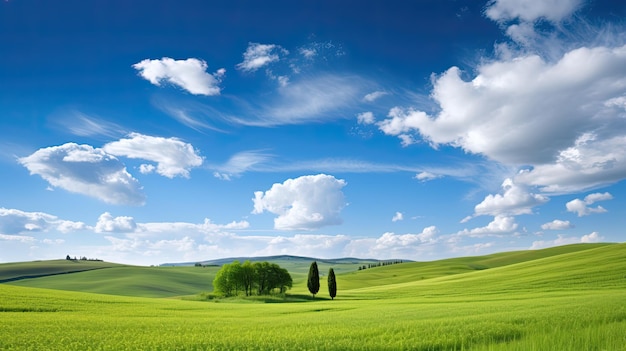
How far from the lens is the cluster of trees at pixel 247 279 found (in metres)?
77.7

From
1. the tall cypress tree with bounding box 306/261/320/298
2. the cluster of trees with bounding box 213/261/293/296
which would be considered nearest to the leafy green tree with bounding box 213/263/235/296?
the cluster of trees with bounding box 213/261/293/296

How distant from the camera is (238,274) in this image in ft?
254

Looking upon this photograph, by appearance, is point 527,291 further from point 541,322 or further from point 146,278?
point 146,278

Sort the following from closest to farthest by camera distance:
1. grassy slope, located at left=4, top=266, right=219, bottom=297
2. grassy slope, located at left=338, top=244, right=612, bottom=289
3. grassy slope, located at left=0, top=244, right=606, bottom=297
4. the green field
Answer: the green field < grassy slope, located at left=4, top=266, right=219, bottom=297 < grassy slope, located at left=0, top=244, right=606, bottom=297 < grassy slope, located at left=338, top=244, right=612, bottom=289

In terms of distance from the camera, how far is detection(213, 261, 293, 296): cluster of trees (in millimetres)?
77688

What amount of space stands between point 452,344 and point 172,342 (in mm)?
9685

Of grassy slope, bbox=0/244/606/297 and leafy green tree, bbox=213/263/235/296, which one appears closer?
leafy green tree, bbox=213/263/235/296

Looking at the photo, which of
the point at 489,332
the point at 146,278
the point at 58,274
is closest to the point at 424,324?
the point at 489,332

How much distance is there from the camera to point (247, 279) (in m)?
78.1

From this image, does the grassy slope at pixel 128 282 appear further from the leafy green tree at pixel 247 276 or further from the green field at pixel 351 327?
the green field at pixel 351 327

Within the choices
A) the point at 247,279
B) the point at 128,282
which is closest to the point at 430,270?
the point at 247,279

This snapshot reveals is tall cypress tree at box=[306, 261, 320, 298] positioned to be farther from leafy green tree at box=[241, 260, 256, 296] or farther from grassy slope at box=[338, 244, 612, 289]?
grassy slope at box=[338, 244, 612, 289]

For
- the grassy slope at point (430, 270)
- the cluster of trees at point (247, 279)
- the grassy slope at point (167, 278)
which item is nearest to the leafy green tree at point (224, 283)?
the cluster of trees at point (247, 279)

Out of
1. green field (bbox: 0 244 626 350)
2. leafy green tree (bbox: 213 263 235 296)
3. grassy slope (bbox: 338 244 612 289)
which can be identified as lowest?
grassy slope (bbox: 338 244 612 289)
